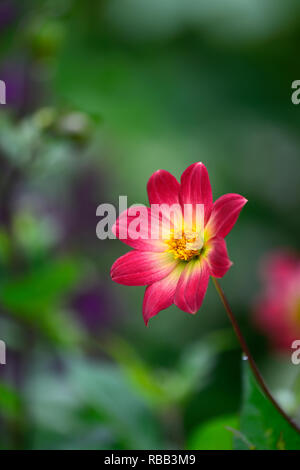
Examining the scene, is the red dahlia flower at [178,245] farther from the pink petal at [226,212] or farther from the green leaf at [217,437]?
the green leaf at [217,437]

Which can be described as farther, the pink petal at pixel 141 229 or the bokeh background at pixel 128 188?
the bokeh background at pixel 128 188

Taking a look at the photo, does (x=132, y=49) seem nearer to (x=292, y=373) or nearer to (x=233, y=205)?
(x=292, y=373)

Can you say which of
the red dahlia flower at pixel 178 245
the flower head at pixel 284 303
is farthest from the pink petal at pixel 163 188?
the flower head at pixel 284 303


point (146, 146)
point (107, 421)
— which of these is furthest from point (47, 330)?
point (146, 146)

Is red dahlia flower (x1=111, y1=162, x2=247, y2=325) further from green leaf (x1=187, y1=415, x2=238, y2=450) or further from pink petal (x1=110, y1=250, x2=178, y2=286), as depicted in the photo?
green leaf (x1=187, y1=415, x2=238, y2=450)

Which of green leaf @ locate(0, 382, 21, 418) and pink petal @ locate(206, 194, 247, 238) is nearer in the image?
pink petal @ locate(206, 194, 247, 238)

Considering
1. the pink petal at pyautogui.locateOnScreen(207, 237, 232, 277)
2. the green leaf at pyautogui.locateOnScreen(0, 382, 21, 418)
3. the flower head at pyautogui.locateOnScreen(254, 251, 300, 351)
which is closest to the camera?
the pink petal at pyautogui.locateOnScreen(207, 237, 232, 277)

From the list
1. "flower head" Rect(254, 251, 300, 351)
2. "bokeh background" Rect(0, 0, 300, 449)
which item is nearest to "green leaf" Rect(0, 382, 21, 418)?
"bokeh background" Rect(0, 0, 300, 449)
